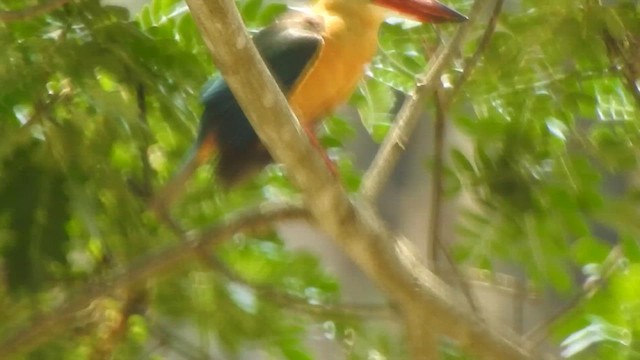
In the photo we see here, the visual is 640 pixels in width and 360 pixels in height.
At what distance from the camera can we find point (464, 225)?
95cm

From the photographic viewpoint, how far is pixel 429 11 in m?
0.98

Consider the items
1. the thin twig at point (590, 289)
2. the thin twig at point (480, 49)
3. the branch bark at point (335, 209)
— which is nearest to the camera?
the branch bark at point (335, 209)

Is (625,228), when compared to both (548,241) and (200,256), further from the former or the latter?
(200,256)

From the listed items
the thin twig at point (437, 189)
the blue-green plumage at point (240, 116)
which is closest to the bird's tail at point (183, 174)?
the blue-green plumage at point (240, 116)

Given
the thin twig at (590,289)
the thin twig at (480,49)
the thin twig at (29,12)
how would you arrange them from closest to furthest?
the thin twig at (29,12), the thin twig at (480,49), the thin twig at (590,289)

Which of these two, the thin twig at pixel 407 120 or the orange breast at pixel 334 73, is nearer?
the thin twig at pixel 407 120

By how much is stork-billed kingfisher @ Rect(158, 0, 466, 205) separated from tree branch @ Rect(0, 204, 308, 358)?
0.29ft

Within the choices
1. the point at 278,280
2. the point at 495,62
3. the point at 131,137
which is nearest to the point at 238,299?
the point at 278,280

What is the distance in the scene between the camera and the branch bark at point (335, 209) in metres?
0.63

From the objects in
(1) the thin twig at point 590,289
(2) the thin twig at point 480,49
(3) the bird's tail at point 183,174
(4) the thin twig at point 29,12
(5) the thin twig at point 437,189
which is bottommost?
(1) the thin twig at point 590,289

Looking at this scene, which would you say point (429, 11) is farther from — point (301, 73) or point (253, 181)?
point (253, 181)

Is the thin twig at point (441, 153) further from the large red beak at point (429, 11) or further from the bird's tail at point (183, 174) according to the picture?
the bird's tail at point (183, 174)

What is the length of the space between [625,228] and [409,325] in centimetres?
24

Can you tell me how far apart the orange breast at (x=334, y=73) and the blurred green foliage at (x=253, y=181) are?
0.05m
